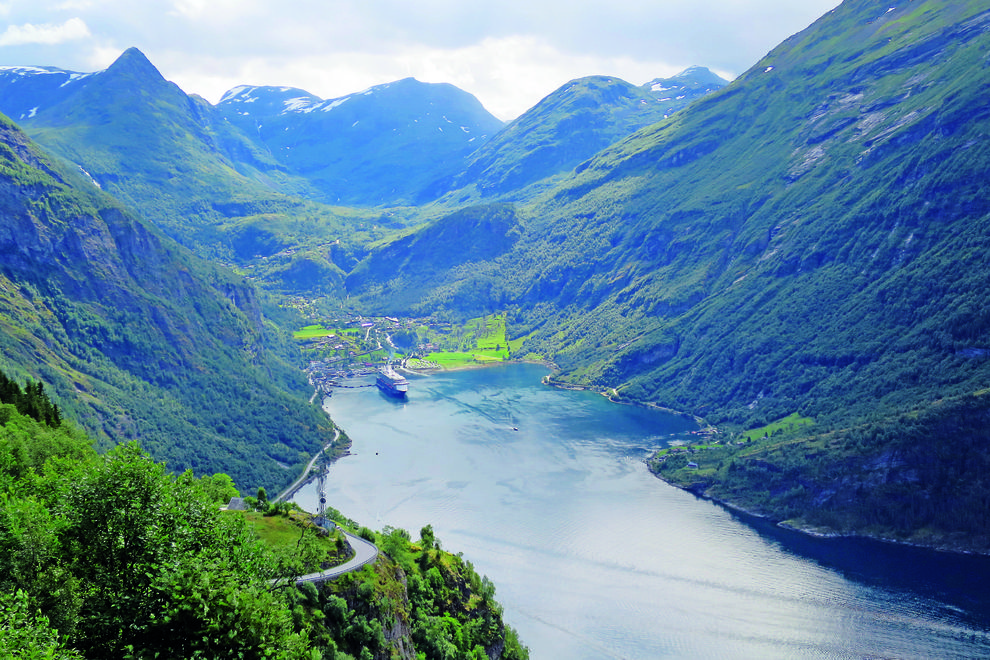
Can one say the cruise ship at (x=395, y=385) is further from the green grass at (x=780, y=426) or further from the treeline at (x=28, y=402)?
the treeline at (x=28, y=402)

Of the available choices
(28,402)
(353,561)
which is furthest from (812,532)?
(28,402)

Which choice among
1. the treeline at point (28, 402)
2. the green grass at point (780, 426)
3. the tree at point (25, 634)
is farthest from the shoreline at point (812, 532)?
the tree at point (25, 634)

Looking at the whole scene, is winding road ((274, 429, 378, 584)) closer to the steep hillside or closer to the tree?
the tree

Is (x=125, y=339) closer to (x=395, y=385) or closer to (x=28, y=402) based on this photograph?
(x=395, y=385)

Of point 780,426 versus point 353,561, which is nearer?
point 353,561

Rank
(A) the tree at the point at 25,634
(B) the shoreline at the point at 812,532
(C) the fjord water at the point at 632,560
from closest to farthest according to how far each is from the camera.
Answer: (A) the tree at the point at 25,634, (C) the fjord water at the point at 632,560, (B) the shoreline at the point at 812,532
